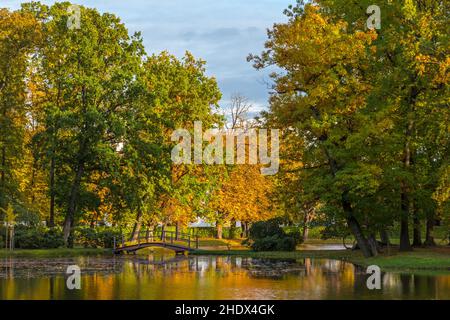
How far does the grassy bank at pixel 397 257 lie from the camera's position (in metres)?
36.6

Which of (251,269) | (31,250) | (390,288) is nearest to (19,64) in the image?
(31,250)

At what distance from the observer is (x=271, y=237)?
2242 inches

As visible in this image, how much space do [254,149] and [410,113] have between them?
116ft

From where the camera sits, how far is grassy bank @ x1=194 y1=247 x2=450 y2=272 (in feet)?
120

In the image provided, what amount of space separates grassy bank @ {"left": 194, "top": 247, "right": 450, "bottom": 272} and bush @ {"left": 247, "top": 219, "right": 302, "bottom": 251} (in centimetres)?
311

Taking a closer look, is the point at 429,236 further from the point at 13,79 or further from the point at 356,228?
the point at 13,79

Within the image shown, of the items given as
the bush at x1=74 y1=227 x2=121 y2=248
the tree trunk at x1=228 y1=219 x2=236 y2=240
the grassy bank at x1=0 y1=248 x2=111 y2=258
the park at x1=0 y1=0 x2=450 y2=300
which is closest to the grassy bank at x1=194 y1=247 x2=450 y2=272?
the park at x1=0 y1=0 x2=450 y2=300

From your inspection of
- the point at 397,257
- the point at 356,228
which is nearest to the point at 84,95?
the point at 356,228

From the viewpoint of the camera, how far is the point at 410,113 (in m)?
41.2

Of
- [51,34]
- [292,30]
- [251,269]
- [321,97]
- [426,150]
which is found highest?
[51,34]

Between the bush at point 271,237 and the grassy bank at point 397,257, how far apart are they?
311 centimetres

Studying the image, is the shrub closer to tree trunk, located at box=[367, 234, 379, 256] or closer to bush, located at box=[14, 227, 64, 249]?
tree trunk, located at box=[367, 234, 379, 256]
